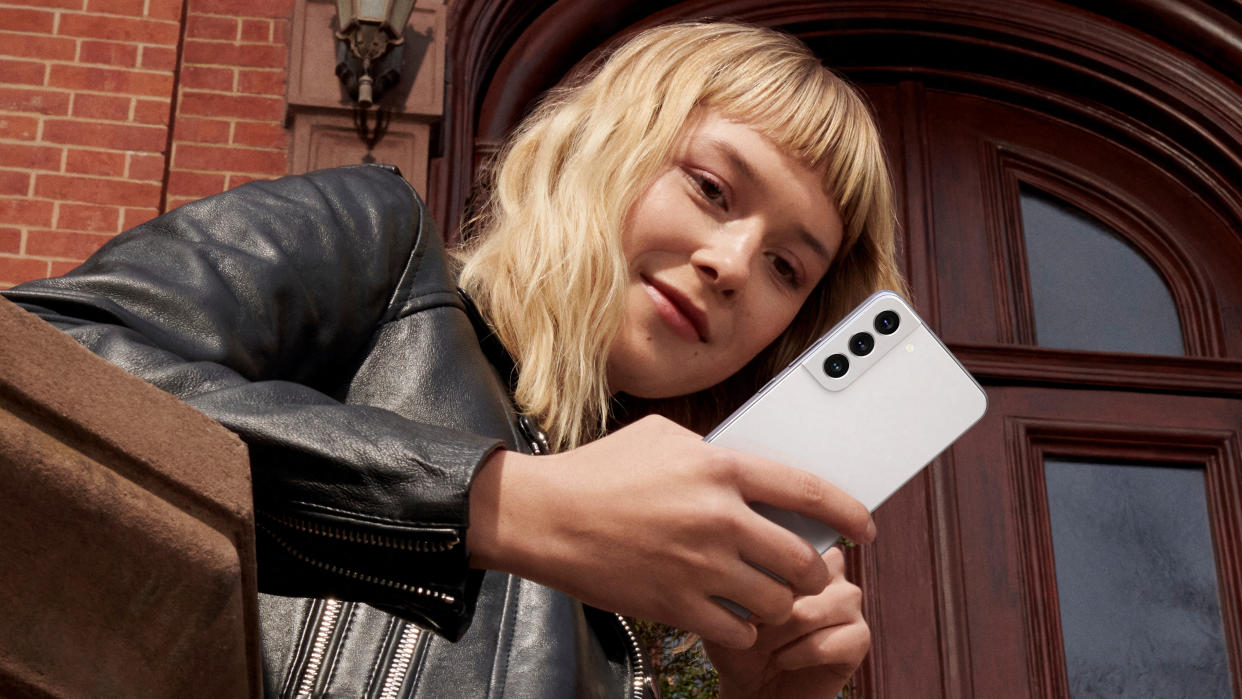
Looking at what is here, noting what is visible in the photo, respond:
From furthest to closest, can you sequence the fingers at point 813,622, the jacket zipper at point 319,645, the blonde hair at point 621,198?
1. the blonde hair at point 621,198
2. the fingers at point 813,622
3. the jacket zipper at point 319,645

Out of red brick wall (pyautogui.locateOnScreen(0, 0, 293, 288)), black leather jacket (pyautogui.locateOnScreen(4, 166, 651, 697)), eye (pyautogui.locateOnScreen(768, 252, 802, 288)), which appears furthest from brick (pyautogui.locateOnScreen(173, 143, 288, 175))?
black leather jacket (pyautogui.locateOnScreen(4, 166, 651, 697))

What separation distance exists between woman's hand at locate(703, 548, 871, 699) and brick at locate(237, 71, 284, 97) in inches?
92.5

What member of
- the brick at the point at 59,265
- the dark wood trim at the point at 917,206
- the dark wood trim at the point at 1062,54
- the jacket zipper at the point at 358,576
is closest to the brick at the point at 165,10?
the brick at the point at 59,265

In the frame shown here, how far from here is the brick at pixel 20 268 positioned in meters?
3.00

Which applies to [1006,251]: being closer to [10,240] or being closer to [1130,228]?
[1130,228]

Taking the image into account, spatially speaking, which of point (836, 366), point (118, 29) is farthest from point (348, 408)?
point (118, 29)

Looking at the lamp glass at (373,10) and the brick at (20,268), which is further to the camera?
the lamp glass at (373,10)

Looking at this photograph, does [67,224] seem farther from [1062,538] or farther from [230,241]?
[1062,538]

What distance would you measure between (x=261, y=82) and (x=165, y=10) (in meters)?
0.30

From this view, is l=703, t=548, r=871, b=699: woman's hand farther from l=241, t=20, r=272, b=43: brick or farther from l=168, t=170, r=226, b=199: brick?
l=241, t=20, r=272, b=43: brick

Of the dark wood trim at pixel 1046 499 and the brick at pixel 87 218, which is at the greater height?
the brick at pixel 87 218

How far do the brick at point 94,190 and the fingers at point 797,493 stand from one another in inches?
99.2

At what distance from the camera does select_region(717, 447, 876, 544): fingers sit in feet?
2.88

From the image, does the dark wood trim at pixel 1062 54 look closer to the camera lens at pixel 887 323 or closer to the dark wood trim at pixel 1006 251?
the dark wood trim at pixel 1006 251
